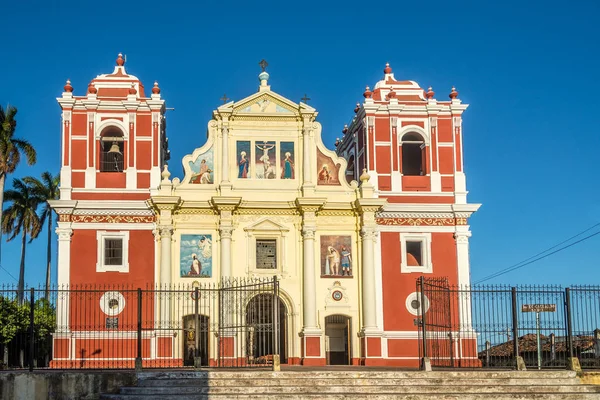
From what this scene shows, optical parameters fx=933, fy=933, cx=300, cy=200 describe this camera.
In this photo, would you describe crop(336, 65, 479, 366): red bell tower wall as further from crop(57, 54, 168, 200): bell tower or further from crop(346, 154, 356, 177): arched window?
crop(57, 54, 168, 200): bell tower

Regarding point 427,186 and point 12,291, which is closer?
point 12,291

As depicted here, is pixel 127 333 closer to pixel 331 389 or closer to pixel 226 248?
pixel 226 248

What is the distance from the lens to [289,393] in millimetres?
22438

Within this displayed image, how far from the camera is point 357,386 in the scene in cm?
2309

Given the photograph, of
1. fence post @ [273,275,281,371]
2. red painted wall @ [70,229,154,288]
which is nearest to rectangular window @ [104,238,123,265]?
red painted wall @ [70,229,154,288]

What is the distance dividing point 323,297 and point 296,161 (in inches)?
231

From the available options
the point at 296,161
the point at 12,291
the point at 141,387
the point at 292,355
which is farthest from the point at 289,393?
the point at 296,161

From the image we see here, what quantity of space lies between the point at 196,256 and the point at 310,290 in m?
4.87

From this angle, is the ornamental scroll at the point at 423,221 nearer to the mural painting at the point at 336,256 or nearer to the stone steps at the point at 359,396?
the mural painting at the point at 336,256

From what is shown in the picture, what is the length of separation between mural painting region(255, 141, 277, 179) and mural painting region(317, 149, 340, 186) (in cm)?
195

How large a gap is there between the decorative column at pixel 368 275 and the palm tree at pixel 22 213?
26207 millimetres

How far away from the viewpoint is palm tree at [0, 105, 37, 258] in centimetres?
4275

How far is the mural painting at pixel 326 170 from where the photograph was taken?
130 ft

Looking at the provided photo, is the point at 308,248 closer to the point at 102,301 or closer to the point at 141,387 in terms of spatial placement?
the point at 102,301
